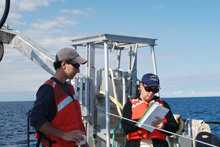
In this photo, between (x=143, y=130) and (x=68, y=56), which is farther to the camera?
(x=143, y=130)

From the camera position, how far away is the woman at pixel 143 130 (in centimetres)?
345

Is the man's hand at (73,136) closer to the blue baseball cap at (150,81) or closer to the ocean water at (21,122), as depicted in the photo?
the blue baseball cap at (150,81)

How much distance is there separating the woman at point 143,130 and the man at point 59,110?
0.90 metres

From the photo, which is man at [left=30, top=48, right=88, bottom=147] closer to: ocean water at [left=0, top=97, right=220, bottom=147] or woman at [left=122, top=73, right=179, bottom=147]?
woman at [left=122, top=73, right=179, bottom=147]

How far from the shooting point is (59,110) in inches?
102

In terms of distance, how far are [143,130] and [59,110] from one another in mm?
1304

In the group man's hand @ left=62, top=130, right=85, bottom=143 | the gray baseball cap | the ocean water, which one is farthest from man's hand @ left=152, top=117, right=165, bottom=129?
the ocean water

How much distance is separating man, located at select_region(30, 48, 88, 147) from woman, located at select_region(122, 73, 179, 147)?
90 centimetres

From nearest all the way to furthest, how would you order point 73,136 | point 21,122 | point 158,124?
point 73,136, point 158,124, point 21,122

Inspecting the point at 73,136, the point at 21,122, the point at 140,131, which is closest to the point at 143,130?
the point at 140,131

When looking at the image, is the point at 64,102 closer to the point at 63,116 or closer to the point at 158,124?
the point at 63,116

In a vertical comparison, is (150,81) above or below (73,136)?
above

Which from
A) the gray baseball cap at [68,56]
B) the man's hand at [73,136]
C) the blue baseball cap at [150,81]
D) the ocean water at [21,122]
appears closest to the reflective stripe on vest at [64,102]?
the man's hand at [73,136]

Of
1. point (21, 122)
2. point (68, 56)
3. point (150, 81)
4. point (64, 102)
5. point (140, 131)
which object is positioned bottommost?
point (21, 122)
